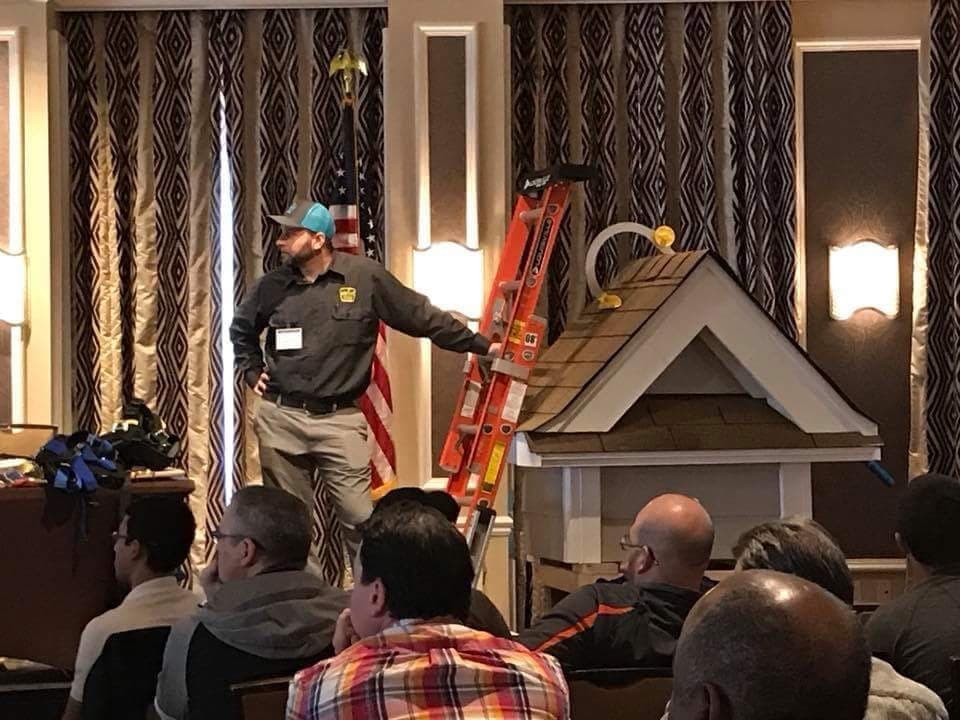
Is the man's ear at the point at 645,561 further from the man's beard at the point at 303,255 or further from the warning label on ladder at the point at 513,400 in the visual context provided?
the man's beard at the point at 303,255

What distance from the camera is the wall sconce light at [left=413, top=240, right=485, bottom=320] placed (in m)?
5.42

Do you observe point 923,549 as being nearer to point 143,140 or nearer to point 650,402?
point 650,402

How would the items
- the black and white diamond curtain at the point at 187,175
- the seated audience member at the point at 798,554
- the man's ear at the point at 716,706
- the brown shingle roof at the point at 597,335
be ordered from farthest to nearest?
the black and white diamond curtain at the point at 187,175 < the brown shingle roof at the point at 597,335 < the seated audience member at the point at 798,554 < the man's ear at the point at 716,706

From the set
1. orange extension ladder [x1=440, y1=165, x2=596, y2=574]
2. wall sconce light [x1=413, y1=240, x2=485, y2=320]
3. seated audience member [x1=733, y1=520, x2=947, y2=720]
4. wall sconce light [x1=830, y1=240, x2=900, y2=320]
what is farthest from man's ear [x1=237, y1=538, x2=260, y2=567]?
wall sconce light [x1=830, y1=240, x2=900, y2=320]

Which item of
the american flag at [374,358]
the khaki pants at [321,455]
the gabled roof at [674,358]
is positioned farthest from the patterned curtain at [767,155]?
the khaki pants at [321,455]

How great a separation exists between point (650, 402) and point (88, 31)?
108 inches

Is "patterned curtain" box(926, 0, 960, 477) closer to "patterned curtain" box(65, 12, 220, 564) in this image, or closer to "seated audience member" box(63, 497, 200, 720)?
"patterned curtain" box(65, 12, 220, 564)

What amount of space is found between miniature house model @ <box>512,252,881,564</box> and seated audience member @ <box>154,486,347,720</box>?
1.88 metres

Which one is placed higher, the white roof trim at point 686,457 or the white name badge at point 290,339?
the white name badge at point 290,339

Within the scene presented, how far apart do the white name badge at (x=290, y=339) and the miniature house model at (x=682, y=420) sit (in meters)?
0.78

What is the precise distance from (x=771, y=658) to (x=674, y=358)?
3.56 m

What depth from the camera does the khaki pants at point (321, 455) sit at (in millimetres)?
4719

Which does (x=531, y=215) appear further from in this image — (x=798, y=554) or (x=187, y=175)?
(x=798, y=554)

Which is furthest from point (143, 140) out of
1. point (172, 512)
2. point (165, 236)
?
point (172, 512)
